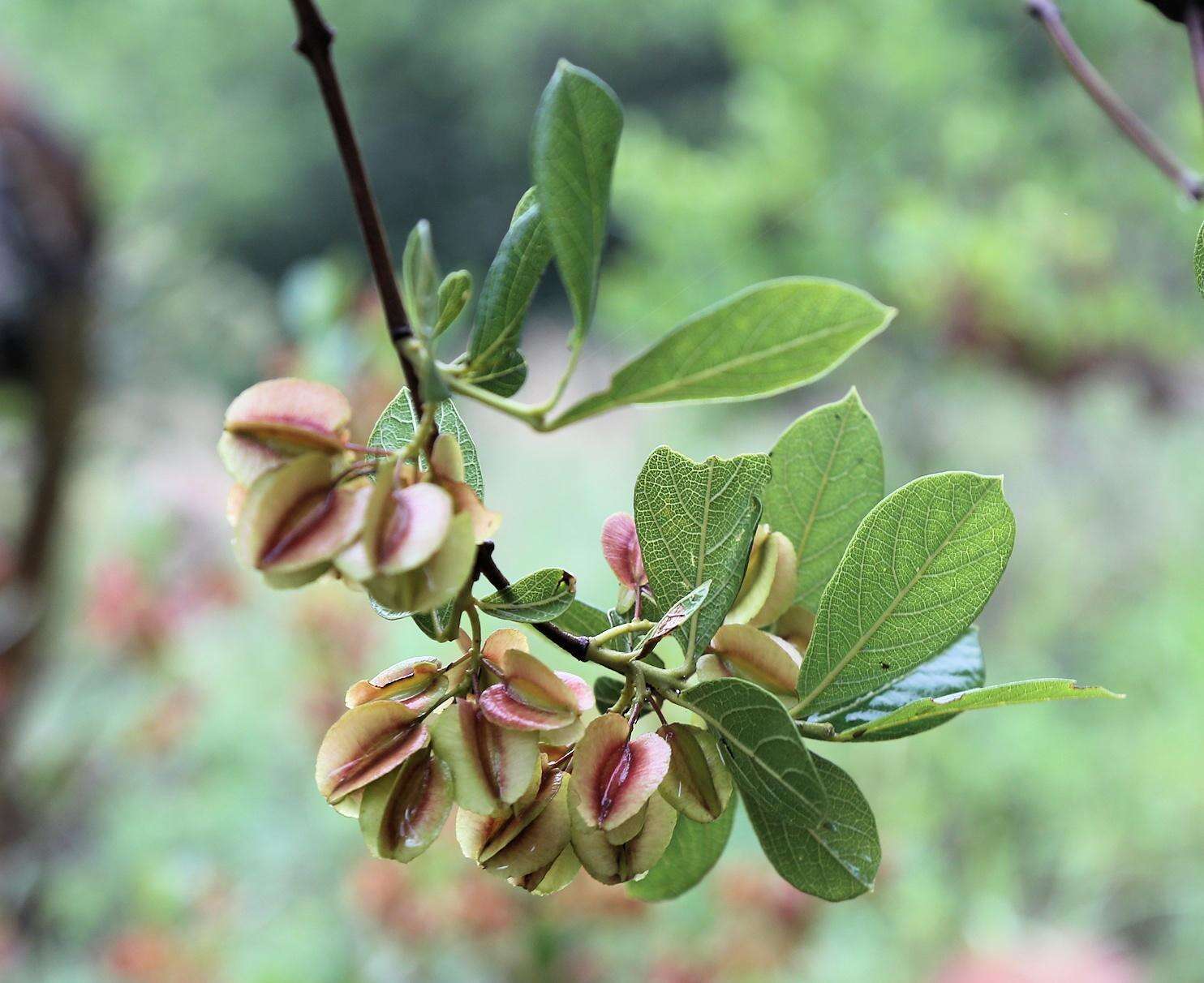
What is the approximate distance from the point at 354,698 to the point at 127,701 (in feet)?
4.71

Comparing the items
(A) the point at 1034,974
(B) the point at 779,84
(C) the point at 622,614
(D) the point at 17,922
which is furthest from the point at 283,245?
(C) the point at 622,614

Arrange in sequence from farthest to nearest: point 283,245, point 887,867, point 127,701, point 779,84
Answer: point 283,245, point 779,84, point 127,701, point 887,867

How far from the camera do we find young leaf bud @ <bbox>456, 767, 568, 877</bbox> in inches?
6.8

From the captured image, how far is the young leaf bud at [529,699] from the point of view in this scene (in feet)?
0.54

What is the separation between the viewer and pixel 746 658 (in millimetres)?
188

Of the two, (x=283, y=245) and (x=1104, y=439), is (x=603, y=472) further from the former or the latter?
(x=283, y=245)

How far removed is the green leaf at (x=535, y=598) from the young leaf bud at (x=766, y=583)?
0.03 metres

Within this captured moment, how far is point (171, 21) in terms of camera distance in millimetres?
4211

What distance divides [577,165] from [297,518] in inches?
2.5

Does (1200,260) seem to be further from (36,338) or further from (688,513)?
(36,338)

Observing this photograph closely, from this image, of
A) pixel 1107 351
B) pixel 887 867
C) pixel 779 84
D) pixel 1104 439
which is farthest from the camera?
pixel 779 84

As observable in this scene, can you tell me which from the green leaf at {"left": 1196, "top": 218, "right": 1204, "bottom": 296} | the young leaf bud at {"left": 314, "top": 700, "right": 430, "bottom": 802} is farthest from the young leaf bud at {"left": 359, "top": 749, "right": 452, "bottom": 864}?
the green leaf at {"left": 1196, "top": 218, "right": 1204, "bottom": 296}

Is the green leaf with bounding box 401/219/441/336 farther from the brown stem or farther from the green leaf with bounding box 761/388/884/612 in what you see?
the brown stem

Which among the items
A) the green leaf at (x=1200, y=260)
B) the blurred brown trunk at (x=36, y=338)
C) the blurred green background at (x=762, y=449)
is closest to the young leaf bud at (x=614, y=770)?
the green leaf at (x=1200, y=260)
